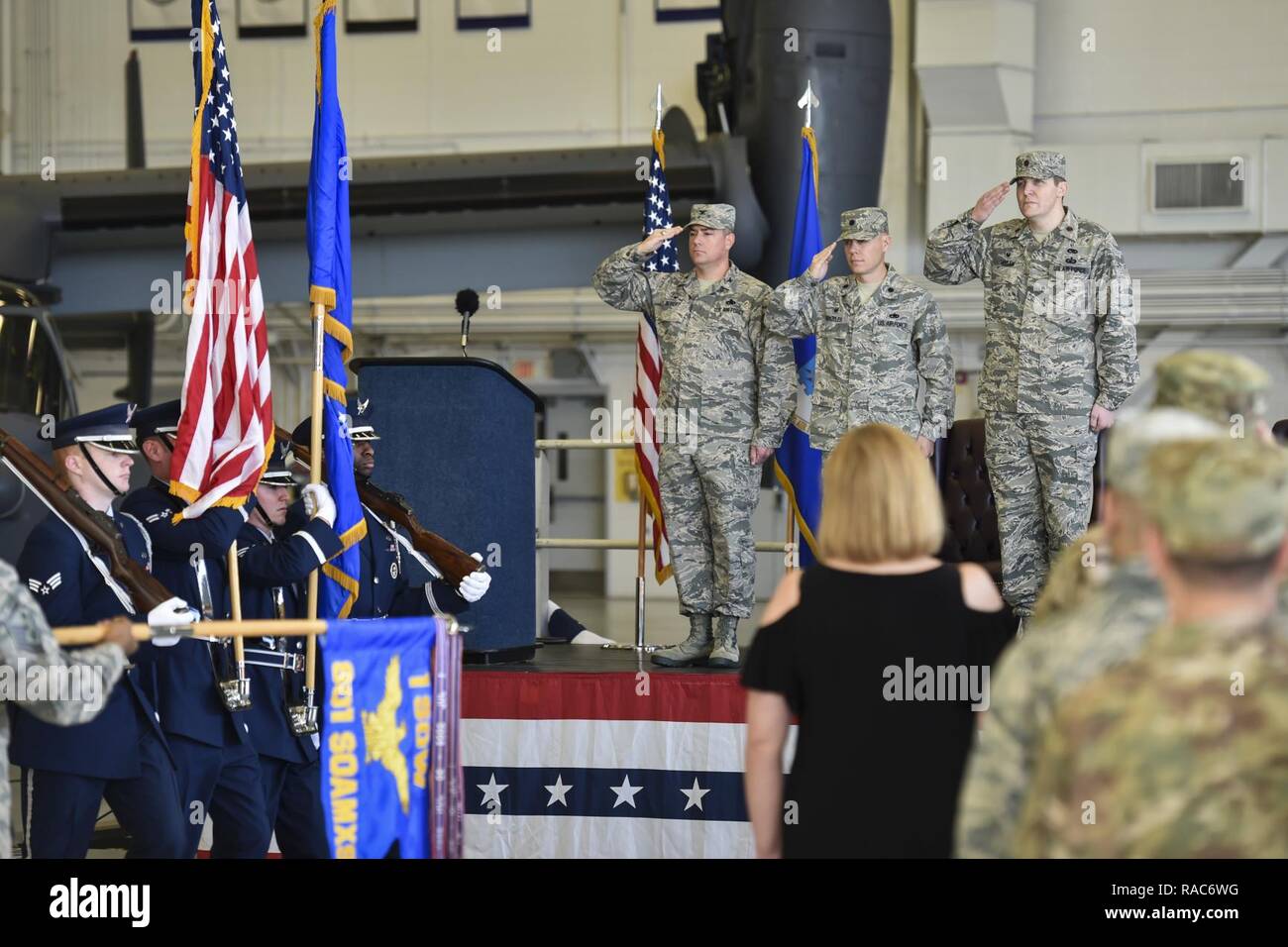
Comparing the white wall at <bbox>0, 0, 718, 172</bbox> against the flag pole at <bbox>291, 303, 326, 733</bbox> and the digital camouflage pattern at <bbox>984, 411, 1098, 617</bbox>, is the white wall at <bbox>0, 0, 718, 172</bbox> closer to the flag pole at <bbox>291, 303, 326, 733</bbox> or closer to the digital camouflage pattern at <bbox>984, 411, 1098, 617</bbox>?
the digital camouflage pattern at <bbox>984, 411, 1098, 617</bbox>

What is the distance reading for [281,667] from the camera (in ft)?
14.7

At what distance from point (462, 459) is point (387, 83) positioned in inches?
389

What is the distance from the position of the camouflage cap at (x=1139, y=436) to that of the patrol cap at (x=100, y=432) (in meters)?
2.65

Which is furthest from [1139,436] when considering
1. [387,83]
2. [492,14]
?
[387,83]

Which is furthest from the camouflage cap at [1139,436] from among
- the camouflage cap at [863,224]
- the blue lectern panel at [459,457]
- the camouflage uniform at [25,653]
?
the blue lectern panel at [459,457]

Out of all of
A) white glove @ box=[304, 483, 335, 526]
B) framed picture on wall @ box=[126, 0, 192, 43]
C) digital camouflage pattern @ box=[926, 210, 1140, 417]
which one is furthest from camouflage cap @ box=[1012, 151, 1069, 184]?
framed picture on wall @ box=[126, 0, 192, 43]

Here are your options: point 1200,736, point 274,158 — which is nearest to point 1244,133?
point 274,158

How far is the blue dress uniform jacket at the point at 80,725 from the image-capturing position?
3.71m

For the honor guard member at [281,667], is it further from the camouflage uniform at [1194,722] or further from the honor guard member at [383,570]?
the camouflage uniform at [1194,722]

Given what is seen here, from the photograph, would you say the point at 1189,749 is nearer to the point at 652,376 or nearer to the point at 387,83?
the point at 652,376

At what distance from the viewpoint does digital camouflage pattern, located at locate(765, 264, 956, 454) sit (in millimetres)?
5367
